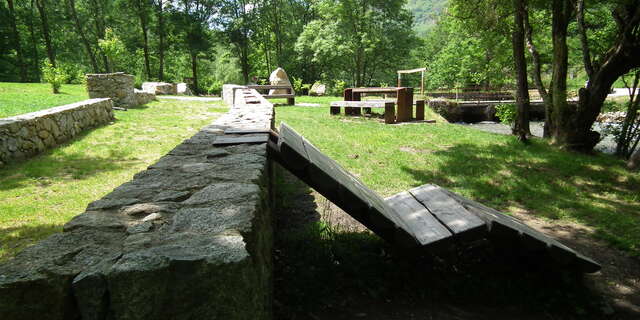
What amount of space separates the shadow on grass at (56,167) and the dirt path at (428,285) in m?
3.63

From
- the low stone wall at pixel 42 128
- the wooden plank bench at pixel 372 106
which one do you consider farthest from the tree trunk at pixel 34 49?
the wooden plank bench at pixel 372 106

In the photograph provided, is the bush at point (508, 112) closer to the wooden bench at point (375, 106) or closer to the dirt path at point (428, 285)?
the wooden bench at point (375, 106)

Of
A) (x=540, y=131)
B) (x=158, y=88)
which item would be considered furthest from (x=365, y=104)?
(x=158, y=88)

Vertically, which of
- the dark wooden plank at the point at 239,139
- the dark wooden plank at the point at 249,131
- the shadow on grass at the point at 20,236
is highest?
the dark wooden plank at the point at 249,131

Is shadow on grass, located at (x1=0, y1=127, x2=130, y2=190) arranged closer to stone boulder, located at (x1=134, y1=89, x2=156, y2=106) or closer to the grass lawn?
the grass lawn

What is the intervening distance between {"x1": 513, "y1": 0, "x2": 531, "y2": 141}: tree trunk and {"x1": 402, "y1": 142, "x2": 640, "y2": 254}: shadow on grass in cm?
95

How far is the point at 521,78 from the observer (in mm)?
8633

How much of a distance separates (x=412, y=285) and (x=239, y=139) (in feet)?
6.87

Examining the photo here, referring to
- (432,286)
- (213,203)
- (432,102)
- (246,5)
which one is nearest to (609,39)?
(432,286)

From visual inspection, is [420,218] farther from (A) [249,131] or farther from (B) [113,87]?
(B) [113,87]

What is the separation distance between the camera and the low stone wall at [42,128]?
5555 millimetres

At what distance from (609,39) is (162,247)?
34.3ft

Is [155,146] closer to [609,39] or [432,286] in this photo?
[432,286]

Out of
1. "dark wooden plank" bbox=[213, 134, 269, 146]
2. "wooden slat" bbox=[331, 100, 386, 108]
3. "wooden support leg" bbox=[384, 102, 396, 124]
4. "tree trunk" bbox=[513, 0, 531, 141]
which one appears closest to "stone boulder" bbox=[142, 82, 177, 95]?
"wooden slat" bbox=[331, 100, 386, 108]
